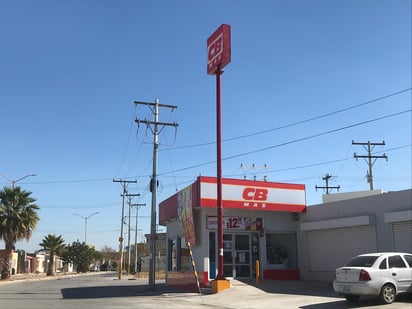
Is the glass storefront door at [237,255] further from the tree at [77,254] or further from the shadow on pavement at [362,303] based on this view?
the tree at [77,254]

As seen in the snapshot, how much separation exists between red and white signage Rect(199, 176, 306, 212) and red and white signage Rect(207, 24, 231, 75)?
19.1 feet

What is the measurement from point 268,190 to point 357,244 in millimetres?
5492

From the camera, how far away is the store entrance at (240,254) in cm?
2623

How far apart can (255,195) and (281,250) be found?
12.8ft

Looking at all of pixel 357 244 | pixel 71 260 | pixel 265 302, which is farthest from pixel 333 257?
pixel 71 260

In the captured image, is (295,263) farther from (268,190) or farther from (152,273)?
(152,273)

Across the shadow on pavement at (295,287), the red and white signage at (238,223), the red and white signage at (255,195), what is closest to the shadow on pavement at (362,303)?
the shadow on pavement at (295,287)

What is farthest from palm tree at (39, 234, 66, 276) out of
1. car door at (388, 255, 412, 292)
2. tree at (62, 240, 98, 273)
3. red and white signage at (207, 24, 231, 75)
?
car door at (388, 255, 412, 292)

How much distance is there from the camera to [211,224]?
85.1 feet

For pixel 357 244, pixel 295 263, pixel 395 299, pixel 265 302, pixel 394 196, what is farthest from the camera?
pixel 295 263

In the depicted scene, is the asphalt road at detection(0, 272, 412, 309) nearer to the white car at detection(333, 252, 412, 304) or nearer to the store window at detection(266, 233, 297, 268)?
the white car at detection(333, 252, 412, 304)

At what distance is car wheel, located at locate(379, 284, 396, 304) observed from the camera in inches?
598

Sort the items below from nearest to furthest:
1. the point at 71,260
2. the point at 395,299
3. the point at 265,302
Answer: the point at 395,299
the point at 265,302
the point at 71,260

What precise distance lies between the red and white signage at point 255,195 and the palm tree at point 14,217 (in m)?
27.8
